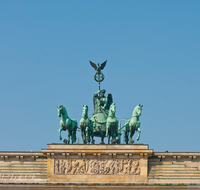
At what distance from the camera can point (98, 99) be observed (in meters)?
65.9

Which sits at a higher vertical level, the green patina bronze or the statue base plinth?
the green patina bronze

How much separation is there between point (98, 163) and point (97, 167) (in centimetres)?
32

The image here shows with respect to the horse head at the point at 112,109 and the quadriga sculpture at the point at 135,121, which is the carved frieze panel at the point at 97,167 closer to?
the quadriga sculpture at the point at 135,121

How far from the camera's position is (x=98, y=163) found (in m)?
59.8

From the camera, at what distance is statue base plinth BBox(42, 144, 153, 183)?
59438 mm

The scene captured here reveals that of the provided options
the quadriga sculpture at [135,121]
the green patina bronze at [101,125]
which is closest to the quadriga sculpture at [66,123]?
the green patina bronze at [101,125]

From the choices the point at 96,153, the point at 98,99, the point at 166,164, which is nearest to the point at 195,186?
the point at 166,164

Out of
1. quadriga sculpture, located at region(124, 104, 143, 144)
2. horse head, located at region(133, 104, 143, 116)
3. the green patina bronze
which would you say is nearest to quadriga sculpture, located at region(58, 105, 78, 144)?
the green patina bronze

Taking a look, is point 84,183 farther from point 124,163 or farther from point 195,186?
point 195,186

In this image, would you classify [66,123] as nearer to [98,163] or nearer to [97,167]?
[98,163]

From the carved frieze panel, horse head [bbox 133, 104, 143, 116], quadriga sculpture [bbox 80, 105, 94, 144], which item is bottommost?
the carved frieze panel

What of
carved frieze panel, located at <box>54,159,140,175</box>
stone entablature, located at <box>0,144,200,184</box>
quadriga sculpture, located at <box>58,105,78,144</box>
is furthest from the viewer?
quadriga sculpture, located at <box>58,105,78,144</box>

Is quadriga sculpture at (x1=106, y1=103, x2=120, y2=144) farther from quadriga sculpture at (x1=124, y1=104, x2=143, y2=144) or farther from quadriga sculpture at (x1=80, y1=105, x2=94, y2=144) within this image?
quadriga sculpture at (x1=80, y1=105, x2=94, y2=144)

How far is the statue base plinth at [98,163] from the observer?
195ft
